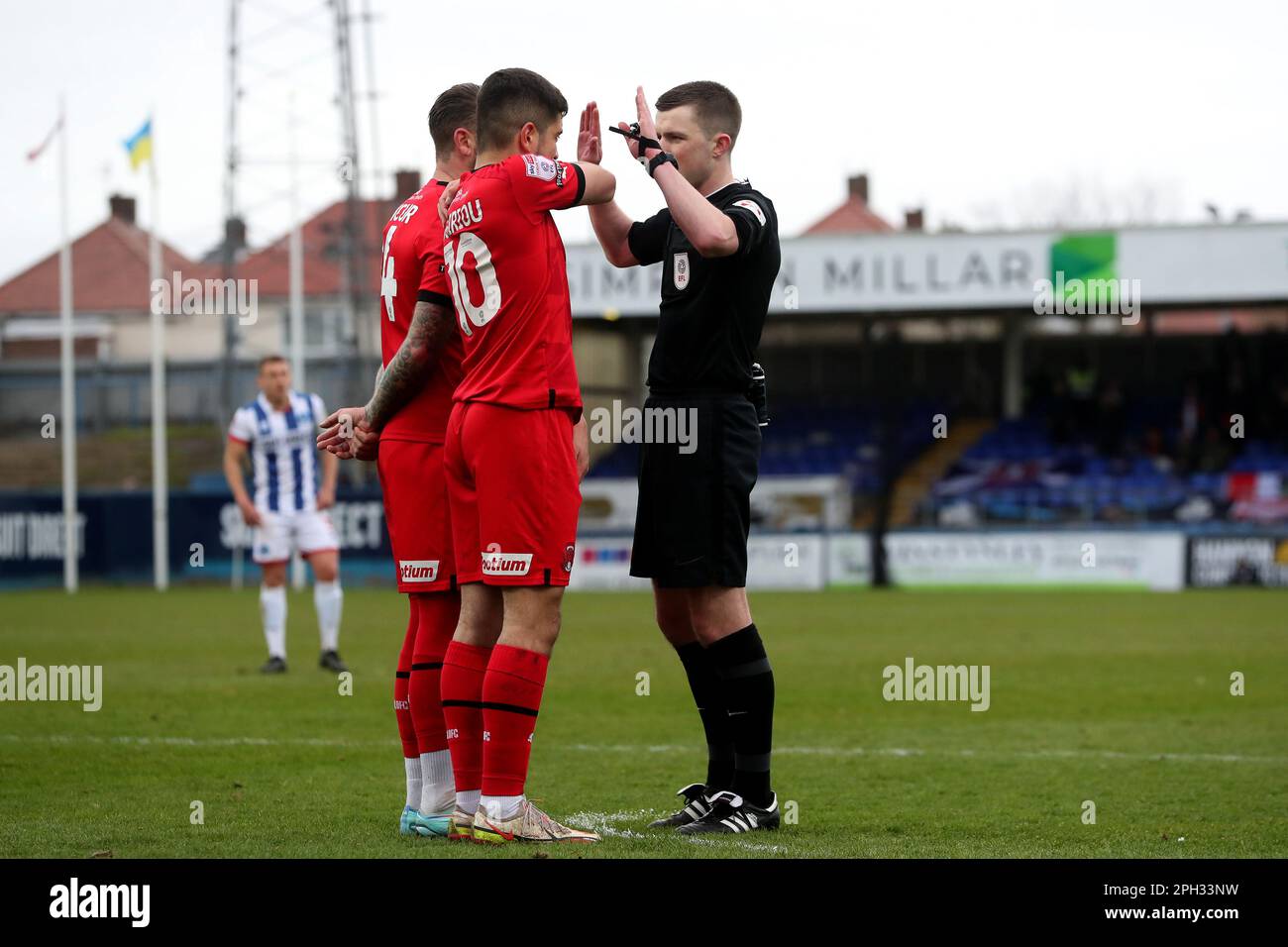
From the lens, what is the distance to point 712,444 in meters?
5.83

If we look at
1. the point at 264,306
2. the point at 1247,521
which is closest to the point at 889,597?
the point at 1247,521

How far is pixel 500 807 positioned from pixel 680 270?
1.94 meters

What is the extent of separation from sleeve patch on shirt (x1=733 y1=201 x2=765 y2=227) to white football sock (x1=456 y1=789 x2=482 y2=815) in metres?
2.17

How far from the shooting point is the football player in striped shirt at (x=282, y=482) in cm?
1324

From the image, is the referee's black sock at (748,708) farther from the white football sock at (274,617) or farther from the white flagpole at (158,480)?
the white flagpole at (158,480)

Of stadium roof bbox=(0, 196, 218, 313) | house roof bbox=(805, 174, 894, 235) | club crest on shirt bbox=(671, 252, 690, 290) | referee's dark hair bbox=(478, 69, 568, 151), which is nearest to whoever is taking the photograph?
referee's dark hair bbox=(478, 69, 568, 151)

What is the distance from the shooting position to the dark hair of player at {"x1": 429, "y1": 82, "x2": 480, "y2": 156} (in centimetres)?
602

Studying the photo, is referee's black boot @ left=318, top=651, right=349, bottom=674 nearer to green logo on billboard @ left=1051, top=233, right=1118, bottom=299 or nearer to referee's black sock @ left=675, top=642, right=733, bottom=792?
referee's black sock @ left=675, top=642, right=733, bottom=792

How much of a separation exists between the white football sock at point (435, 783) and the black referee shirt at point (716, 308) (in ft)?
4.95

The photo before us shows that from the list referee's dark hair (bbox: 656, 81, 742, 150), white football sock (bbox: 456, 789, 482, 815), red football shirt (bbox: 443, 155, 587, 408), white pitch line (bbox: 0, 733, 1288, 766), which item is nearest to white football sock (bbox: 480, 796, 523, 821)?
white football sock (bbox: 456, 789, 482, 815)

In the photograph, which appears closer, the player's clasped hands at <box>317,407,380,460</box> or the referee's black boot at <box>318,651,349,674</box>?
the player's clasped hands at <box>317,407,380,460</box>

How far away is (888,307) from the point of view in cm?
3391

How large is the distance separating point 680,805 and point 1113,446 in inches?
1196

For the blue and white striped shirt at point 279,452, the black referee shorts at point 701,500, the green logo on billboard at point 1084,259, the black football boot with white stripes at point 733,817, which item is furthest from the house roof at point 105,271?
the black football boot with white stripes at point 733,817
